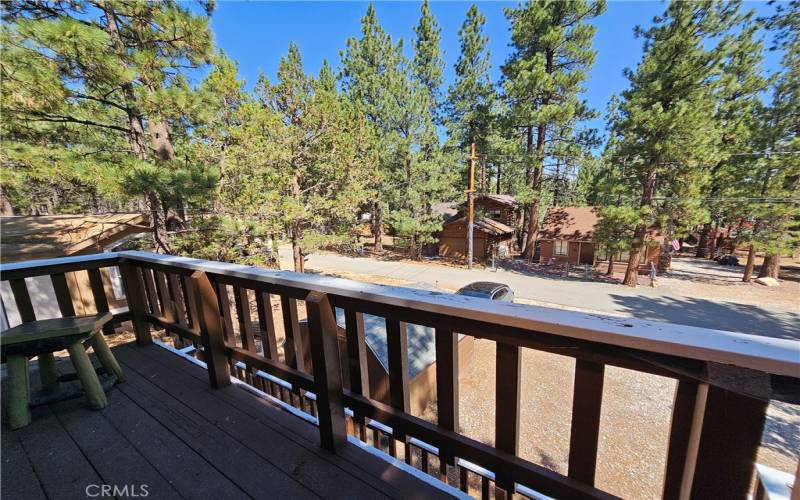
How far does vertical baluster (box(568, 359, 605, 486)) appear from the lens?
2.99 feet

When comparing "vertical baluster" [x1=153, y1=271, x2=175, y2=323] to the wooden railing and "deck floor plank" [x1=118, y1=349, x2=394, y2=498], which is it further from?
the wooden railing

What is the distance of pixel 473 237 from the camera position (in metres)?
17.0

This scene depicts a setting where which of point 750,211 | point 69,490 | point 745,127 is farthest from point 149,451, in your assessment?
point 745,127

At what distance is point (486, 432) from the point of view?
4391mm

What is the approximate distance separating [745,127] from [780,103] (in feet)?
6.08

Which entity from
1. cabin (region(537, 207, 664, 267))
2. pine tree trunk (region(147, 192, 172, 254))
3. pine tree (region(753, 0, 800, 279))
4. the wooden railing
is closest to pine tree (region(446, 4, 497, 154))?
cabin (region(537, 207, 664, 267))

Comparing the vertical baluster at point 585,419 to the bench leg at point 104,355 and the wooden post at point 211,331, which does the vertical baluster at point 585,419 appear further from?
the bench leg at point 104,355

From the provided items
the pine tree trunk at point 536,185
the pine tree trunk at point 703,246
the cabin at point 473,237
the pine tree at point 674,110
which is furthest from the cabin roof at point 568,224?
the pine tree trunk at point 703,246

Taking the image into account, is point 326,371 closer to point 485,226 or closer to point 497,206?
point 485,226

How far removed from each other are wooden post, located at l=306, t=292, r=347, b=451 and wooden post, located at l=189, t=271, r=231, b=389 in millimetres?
905

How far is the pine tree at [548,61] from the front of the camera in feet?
38.5

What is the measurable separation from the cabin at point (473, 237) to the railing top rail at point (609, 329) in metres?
15.7

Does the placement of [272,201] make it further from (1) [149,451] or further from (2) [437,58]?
(2) [437,58]

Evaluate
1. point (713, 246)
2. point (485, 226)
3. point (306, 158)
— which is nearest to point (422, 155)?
point (485, 226)
